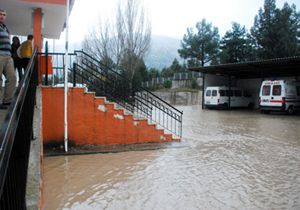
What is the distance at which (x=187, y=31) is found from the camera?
158ft

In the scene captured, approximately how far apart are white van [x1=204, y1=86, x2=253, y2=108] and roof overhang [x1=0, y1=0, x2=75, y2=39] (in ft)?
52.0

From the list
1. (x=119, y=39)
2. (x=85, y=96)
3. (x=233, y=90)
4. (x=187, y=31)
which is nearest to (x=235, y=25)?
(x=187, y=31)

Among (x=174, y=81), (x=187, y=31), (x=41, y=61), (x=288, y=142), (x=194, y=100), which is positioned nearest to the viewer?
(x=41, y=61)

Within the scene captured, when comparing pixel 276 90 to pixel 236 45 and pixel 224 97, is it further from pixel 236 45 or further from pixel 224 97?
pixel 236 45

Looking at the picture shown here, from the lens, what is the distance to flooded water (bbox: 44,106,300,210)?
5191 mm

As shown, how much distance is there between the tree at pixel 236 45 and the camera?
137ft

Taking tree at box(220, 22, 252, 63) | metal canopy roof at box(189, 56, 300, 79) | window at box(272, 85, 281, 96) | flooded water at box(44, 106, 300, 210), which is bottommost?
flooded water at box(44, 106, 300, 210)

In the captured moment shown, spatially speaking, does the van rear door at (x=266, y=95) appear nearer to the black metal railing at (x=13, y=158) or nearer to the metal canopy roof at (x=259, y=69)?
the metal canopy roof at (x=259, y=69)

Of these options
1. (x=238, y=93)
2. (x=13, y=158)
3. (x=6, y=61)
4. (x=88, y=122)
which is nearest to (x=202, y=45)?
(x=238, y=93)

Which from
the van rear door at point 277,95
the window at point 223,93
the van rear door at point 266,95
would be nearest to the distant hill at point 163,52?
the window at point 223,93

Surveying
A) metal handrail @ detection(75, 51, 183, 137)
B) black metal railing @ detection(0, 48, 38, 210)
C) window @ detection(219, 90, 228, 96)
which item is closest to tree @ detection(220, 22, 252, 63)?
window @ detection(219, 90, 228, 96)

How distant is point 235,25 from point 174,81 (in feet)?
39.7

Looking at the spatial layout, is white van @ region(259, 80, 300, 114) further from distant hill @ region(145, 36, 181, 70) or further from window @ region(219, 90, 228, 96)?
distant hill @ region(145, 36, 181, 70)

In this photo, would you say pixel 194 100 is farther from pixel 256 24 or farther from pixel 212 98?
pixel 256 24
